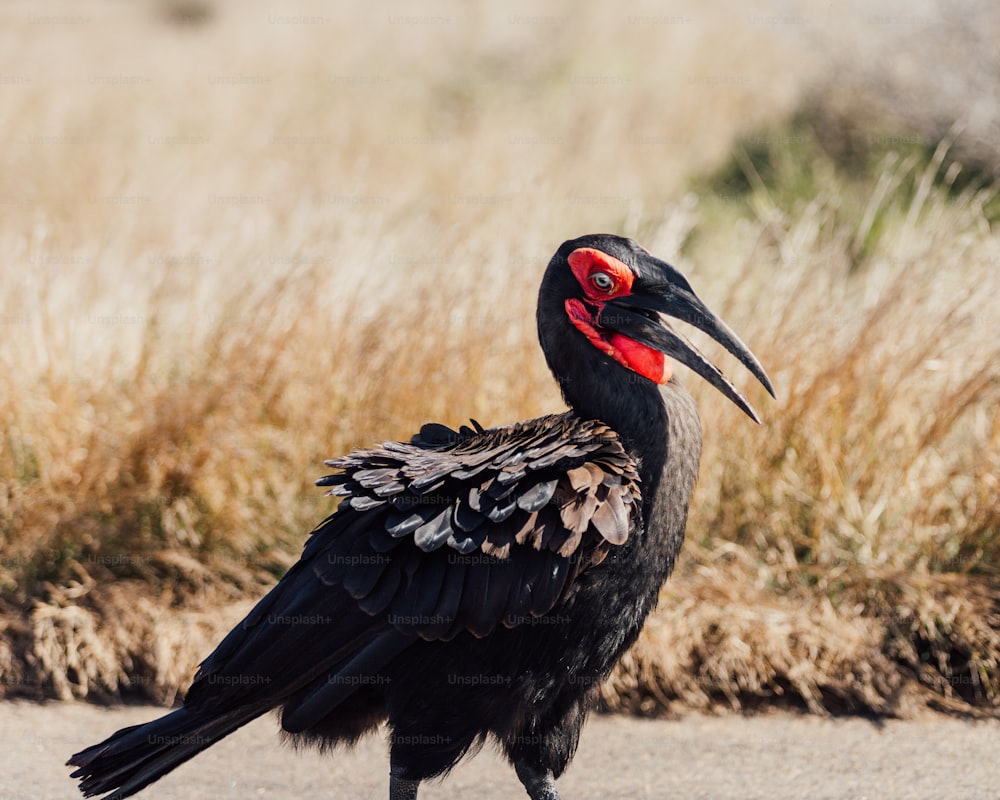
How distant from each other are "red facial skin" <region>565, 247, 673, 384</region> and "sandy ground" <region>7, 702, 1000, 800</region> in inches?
60.0

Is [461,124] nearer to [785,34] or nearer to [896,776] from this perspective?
[785,34]

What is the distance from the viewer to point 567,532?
9.77 feet

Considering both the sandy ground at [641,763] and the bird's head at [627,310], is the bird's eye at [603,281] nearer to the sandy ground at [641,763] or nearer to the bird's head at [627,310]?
the bird's head at [627,310]

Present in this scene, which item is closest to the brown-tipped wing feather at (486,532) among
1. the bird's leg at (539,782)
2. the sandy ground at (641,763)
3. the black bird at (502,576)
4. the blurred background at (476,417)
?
the black bird at (502,576)

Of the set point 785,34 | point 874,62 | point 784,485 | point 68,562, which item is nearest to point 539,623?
point 784,485

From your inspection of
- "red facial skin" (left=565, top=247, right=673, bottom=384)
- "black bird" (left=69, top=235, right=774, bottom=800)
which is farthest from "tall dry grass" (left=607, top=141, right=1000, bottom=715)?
"red facial skin" (left=565, top=247, right=673, bottom=384)

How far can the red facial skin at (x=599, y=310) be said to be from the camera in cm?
325

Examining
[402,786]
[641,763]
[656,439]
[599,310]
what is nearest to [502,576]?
[656,439]

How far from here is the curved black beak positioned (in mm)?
3156

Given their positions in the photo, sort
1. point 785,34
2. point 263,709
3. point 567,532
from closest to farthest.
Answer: point 567,532
point 263,709
point 785,34

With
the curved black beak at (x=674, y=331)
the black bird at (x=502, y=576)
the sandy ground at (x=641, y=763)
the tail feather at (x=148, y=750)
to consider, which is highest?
the curved black beak at (x=674, y=331)

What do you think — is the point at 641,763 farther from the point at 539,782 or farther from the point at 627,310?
the point at 627,310

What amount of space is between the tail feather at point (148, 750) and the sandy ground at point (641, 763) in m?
0.64

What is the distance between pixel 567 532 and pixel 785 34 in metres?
8.88
